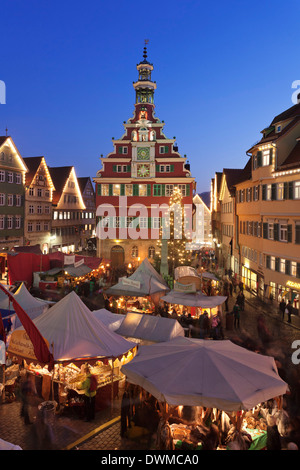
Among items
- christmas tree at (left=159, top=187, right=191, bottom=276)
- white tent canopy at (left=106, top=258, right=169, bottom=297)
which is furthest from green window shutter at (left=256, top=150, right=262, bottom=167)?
white tent canopy at (left=106, top=258, right=169, bottom=297)

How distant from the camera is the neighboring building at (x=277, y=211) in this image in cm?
2134

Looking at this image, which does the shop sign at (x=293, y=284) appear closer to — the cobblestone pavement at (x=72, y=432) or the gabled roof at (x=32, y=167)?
the cobblestone pavement at (x=72, y=432)

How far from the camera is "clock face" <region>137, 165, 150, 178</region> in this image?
39.1 m

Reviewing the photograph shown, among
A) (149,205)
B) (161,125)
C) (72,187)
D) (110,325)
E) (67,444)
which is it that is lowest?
(67,444)

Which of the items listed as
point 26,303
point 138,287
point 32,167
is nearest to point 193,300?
point 138,287

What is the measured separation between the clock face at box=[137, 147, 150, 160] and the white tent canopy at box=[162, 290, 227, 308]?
23775mm

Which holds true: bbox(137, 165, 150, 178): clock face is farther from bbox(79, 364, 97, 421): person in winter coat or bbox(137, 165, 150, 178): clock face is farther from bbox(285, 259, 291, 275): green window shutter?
bbox(79, 364, 97, 421): person in winter coat

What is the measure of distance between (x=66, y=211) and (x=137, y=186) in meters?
16.9

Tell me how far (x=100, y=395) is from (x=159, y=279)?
37.9ft

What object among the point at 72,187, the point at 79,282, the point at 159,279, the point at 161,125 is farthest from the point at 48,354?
the point at 72,187

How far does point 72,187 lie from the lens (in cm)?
5338

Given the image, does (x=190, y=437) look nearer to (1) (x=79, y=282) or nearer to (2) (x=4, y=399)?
(2) (x=4, y=399)

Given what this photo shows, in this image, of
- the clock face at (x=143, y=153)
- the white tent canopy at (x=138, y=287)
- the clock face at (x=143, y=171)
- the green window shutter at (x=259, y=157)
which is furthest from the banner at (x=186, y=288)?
the clock face at (x=143, y=153)

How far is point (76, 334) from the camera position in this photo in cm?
1029
